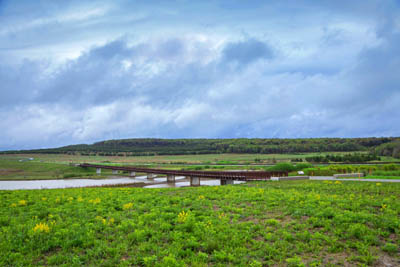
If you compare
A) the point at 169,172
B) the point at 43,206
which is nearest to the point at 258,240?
the point at 43,206

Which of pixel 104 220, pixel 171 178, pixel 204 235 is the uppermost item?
pixel 104 220

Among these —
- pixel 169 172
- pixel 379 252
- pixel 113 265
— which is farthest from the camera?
pixel 169 172

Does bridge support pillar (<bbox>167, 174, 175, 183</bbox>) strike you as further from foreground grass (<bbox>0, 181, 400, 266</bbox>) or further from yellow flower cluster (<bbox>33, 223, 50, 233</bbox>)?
yellow flower cluster (<bbox>33, 223, 50, 233</bbox>)

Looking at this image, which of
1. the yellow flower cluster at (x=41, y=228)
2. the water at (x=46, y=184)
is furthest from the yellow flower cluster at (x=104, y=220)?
the water at (x=46, y=184)

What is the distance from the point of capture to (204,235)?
9320mm

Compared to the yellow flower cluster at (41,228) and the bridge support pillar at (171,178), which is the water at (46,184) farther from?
the yellow flower cluster at (41,228)

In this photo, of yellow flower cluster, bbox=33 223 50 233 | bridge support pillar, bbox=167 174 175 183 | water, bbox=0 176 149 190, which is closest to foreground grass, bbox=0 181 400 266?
yellow flower cluster, bbox=33 223 50 233

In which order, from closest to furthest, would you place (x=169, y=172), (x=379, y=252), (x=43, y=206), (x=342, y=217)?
1. (x=379, y=252)
2. (x=342, y=217)
3. (x=43, y=206)
4. (x=169, y=172)

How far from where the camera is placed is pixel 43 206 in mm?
13812

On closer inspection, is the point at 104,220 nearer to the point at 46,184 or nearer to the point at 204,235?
the point at 204,235

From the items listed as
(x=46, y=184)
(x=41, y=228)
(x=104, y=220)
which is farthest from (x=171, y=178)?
(x=41, y=228)

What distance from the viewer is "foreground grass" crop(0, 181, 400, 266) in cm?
778

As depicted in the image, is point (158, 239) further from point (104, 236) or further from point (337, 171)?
point (337, 171)

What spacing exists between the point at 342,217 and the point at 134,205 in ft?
31.9
